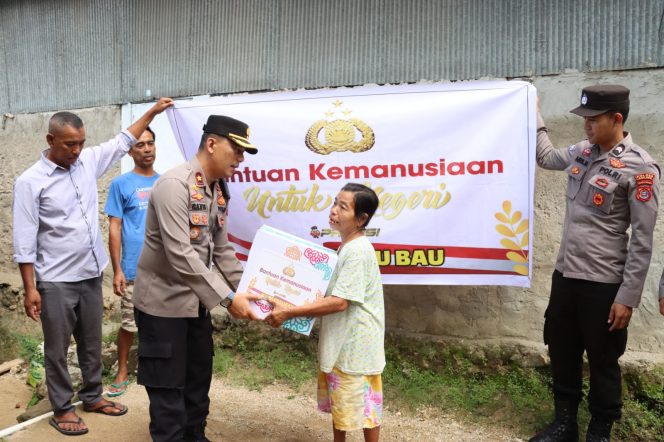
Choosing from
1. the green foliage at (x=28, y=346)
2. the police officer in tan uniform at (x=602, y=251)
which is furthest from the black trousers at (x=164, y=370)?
the green foliage at (x=28, y=346)

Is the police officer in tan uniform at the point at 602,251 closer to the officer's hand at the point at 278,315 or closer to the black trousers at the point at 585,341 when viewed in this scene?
the black trousers at the point at 585,341

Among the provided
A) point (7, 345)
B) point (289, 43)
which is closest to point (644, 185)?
point (289, 43)

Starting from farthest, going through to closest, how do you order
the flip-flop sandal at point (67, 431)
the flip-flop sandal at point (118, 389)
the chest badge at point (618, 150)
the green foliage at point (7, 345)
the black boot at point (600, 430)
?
the green foliage at point (7, 345)
the flip-flop sandal at point (118, 389)
the flip-flop sandal at point (67, 431)
the black boot at point (600, 430)
the chest badge at point (618, 150)

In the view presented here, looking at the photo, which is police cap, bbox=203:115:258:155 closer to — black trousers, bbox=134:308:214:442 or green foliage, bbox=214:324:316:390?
black trousers, bbox=134:308:214:442

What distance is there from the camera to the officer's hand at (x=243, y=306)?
2873 millimetres

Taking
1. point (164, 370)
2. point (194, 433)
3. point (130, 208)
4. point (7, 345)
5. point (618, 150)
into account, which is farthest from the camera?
point (7, 345)

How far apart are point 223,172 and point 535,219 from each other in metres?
2.26

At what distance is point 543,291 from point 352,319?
5.73ft

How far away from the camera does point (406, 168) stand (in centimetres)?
391

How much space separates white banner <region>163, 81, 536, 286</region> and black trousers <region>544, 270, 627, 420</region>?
0.51m

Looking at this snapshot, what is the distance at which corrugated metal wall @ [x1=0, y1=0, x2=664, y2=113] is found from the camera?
3.89 meters

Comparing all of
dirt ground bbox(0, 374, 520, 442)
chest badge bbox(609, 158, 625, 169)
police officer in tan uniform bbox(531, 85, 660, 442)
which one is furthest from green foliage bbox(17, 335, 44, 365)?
chest badge bbox(609, 158, 625, 169)

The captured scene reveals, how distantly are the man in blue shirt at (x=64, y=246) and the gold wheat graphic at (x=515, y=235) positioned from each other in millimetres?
2246

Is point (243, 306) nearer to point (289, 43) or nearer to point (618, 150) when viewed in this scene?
point (618, 150)
